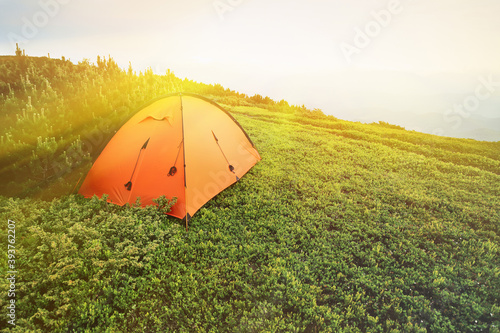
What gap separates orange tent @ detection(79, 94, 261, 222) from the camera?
23.0 feet

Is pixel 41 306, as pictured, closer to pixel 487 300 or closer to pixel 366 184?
pixel 487 300

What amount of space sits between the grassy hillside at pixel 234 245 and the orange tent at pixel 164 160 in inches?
21.5

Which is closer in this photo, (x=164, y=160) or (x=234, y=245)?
(x=234, y=245)

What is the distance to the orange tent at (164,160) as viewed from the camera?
23.0ft

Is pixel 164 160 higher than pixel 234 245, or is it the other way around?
pixel 164 160

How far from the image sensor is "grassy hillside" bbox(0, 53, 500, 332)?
4531 mm

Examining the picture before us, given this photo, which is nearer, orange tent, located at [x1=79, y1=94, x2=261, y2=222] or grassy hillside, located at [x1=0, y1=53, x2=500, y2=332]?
grassy hillside, located at [x1=0, y1=53, x2=500, y2=332]

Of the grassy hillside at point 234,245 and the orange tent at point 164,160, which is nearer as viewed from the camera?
the grassy hillside at point 234,245

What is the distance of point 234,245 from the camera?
618 cm

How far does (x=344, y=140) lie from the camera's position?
1644cm

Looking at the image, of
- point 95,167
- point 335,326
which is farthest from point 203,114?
point 335,326

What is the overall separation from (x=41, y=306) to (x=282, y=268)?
457 cm

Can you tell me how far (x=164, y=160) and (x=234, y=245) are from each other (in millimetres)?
3195

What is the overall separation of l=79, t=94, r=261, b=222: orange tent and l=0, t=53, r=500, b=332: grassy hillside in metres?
0.55
